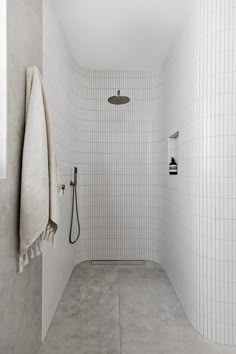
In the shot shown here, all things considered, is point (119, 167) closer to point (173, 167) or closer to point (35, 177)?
point (173, 167)

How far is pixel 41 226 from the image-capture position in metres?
1.19

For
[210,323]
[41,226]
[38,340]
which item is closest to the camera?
[41,226]

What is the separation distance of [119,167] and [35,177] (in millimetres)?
1966

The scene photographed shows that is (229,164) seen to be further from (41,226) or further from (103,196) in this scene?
(103,196)

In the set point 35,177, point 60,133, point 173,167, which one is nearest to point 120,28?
point 60,133

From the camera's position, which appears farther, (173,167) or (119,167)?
(119,167)

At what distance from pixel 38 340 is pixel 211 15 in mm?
2334

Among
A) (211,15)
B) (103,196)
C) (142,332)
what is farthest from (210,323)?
(211,15)

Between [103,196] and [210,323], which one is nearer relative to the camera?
[210,323]

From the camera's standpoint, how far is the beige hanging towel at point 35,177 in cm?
117

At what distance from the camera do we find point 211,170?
1619mm

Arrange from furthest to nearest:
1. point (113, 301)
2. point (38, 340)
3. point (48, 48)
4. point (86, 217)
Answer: point (86, 217), point (113, 301), point (48, 48), point (38, 340)

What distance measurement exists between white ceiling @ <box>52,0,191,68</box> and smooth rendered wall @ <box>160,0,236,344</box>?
0.32 metres

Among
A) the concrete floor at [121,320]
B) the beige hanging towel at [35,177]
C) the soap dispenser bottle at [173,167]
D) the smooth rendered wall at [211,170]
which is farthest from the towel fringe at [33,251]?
the soap dispenser bottle at [173,167]
